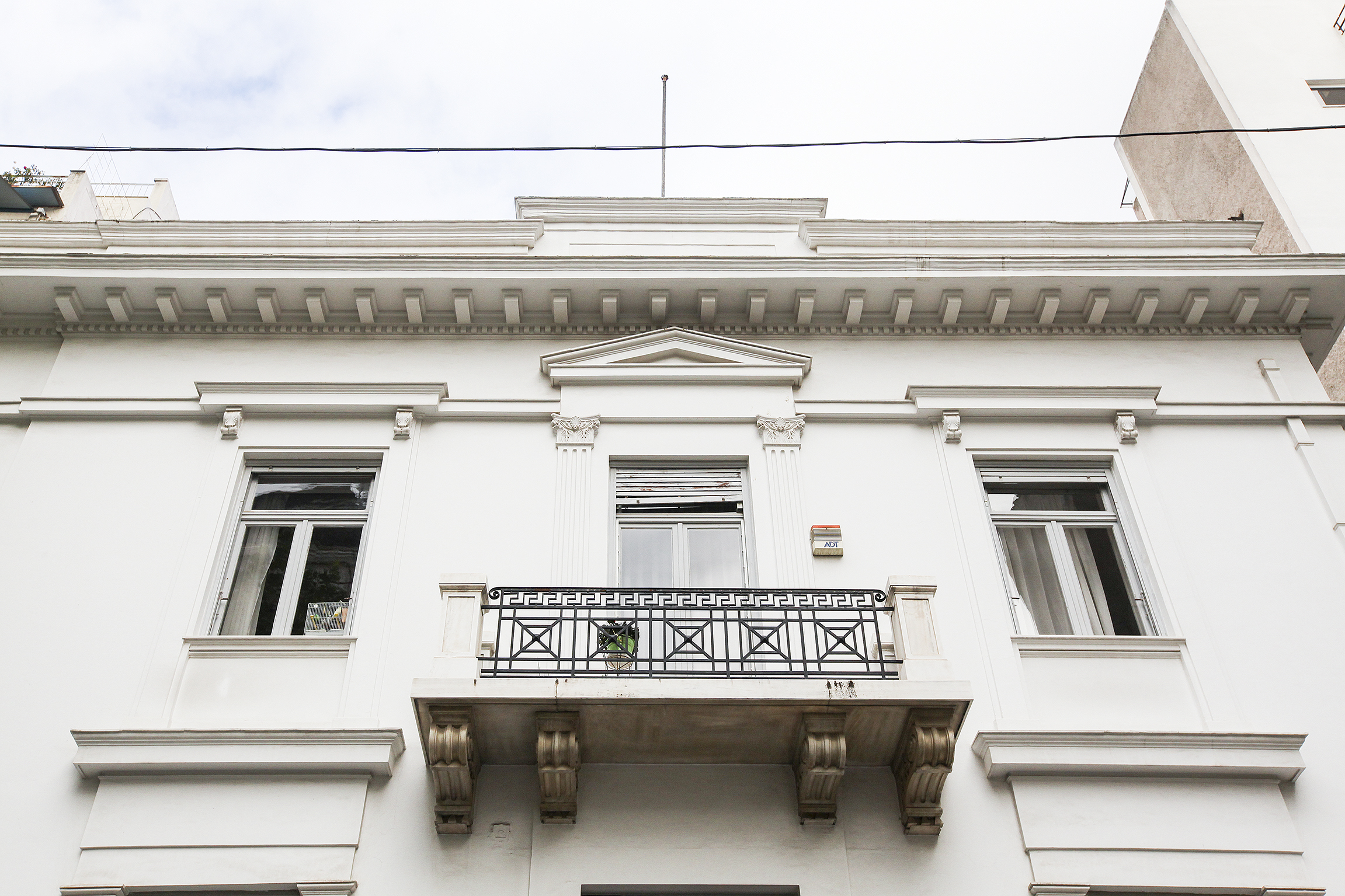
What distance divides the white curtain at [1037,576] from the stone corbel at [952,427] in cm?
94

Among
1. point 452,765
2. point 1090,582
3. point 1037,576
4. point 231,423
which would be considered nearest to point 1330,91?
point 1090,582

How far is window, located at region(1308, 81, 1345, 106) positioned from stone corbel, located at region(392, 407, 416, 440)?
15.8 metres

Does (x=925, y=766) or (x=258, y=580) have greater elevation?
(x=258, y=580)

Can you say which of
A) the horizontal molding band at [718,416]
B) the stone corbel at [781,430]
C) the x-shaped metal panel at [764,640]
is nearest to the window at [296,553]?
the horizontal molding band at [718,416]

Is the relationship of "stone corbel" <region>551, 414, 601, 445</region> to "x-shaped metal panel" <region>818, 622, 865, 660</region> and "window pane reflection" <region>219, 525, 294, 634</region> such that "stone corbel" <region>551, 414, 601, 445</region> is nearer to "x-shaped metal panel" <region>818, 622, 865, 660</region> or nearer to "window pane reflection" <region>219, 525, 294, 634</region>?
"window pane reflection" <region>219, 525, 294, 634</region>

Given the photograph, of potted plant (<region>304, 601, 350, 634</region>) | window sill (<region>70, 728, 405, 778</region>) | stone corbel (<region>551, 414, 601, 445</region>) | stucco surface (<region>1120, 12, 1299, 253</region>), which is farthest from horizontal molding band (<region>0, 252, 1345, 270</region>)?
stucco surface (<region>1120, 12, 1299, 253</region>)

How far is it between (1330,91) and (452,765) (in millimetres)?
17843

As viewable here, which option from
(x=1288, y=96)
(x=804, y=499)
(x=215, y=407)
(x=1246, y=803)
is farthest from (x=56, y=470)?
(x=1288, y=96)

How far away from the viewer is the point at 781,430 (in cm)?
966

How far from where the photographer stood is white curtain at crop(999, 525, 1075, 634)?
28.6 feet

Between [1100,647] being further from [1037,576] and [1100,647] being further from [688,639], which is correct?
[688,639]

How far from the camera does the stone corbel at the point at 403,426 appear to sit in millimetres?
9555

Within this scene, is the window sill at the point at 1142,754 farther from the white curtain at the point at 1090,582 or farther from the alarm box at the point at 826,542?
the alarm box at the point at 826,542

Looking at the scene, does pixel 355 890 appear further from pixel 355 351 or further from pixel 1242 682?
pixel 1242 682
